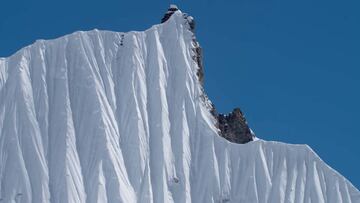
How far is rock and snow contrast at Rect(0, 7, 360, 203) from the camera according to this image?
483ft

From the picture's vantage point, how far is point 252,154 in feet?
501

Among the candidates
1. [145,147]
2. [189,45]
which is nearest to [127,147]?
[145,147]

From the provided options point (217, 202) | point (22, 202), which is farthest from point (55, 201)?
point (217, 202)

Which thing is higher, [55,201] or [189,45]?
[189,45]

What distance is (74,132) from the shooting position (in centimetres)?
15088

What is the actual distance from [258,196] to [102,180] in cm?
1174

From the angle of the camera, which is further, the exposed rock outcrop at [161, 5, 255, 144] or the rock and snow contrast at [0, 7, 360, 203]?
the exposed rock outcrop at [161, 5, 255, 144]

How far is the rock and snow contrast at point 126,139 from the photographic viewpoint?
5797 inches

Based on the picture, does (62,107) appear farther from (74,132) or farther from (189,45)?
(189,45)

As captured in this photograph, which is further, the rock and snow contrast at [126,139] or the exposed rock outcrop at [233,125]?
the exposed rock outcrop at [233,125]

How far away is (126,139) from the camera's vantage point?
151 metres

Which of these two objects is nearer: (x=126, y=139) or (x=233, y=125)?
(x=126, y=139)

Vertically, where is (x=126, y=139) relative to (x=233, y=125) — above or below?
below

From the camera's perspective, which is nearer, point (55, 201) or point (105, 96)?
point (55, 201)
